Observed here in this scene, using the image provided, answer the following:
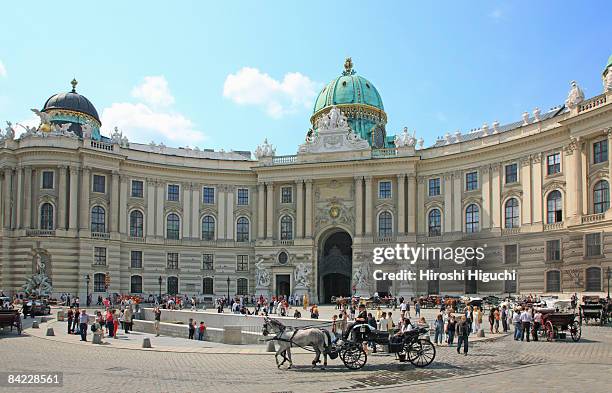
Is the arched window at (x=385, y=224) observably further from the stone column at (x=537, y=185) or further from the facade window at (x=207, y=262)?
the facade window at (x=207, y=262)

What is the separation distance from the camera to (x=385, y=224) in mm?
70938

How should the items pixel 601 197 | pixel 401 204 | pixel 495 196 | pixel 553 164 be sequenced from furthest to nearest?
pixel 401 204, pixel 495 196, pixel 553 164, pixel 601 197

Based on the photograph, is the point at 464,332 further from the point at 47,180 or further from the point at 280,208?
the point at 47,180

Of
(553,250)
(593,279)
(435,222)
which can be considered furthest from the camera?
(435,222)

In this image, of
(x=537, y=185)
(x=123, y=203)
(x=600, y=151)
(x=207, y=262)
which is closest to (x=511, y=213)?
(x=537, y=185)

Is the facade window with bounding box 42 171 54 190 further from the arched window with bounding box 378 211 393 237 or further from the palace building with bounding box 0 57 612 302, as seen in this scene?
the arched window with bounding box 378 211 393 237

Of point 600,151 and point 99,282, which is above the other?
point 600,151

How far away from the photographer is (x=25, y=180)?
220 ft

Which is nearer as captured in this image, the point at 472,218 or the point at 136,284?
the point at 472,218

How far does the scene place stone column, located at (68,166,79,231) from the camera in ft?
221

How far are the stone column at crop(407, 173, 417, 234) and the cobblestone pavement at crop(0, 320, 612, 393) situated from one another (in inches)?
1514

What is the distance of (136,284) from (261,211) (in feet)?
52.8

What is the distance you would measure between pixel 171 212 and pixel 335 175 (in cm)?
1927

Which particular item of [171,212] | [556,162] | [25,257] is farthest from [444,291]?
[25,257]
